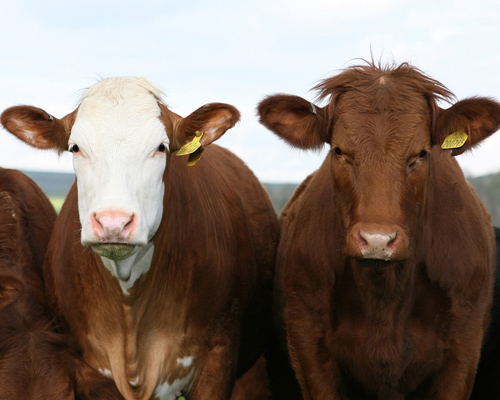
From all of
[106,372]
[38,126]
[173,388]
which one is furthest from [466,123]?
[106,372]

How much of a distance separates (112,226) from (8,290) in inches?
46.3

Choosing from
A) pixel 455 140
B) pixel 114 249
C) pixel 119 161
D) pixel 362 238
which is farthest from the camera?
pixel 455 140

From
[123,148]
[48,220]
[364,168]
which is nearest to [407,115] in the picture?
[364,168]

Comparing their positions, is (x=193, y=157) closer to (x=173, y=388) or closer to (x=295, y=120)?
(x=295, y=120)

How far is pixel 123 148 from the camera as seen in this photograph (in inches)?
217

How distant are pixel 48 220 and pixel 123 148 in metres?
2.16

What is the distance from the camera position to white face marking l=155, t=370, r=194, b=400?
6.32 meters

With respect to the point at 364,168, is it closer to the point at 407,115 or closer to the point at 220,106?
the point at 407,115

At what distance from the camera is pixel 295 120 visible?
20.5 feet

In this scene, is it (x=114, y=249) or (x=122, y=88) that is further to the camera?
(x=122, y=88)

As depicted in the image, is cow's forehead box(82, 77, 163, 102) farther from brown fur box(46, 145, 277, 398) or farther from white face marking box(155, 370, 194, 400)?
white face marking box(155, 370, 194, 400)

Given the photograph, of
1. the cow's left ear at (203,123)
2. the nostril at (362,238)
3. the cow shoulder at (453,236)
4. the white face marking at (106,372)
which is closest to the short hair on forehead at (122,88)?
the cow's left ear at (203,123)

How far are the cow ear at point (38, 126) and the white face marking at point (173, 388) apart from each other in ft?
5.94

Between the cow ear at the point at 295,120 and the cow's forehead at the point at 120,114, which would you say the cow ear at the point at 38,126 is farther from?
the cow ear at the point at 295,120
